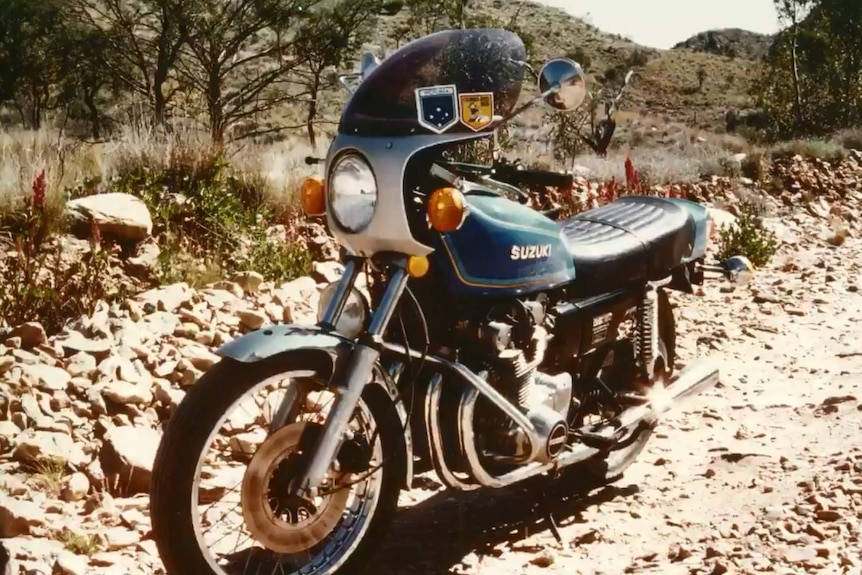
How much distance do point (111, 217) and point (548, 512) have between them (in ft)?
11.7

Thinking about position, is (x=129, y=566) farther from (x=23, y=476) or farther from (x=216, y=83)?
(x=216, y=83)

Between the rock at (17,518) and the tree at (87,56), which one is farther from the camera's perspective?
the tree at (87,56)

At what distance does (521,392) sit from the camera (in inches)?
137

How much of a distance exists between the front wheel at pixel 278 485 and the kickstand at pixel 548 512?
778 millimetres

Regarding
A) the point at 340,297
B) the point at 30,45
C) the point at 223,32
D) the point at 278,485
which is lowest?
the point at 278,485

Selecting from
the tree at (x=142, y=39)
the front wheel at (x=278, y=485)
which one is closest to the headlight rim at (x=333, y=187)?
the front wheel at (x=278, y=485)

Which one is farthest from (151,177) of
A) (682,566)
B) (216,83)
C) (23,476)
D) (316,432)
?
(216,83)

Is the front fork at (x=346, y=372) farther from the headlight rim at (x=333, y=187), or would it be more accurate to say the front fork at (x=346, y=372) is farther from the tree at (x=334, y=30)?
the tree at (x=334, y=30)

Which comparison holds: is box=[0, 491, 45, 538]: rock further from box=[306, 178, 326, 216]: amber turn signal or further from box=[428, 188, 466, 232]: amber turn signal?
box=[428, 188, 466, 232]: amber turn signal

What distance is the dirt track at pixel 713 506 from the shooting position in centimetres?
343

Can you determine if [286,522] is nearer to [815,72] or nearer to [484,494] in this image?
[484,494]

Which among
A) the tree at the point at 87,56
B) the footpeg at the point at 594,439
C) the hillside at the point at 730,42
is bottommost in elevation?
the footpeg at the point at 594,439

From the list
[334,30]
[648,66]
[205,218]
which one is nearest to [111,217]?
[205,218]

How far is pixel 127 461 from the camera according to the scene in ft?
12.9
